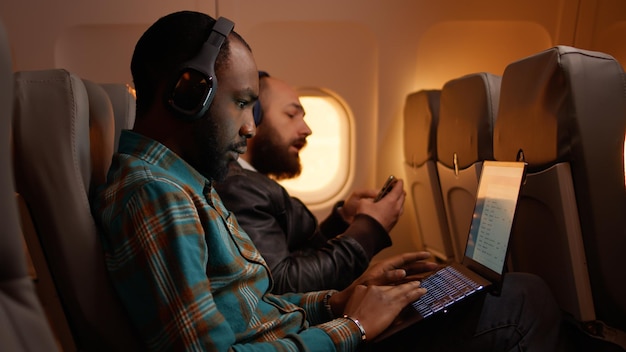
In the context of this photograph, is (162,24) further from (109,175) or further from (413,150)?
(413,150)

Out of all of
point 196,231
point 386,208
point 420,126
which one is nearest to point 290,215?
point 386,208

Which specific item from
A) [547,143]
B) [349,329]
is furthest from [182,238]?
[547,143]

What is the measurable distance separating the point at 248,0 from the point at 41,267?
192cm

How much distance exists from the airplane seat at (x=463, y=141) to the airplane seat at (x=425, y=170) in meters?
0.09

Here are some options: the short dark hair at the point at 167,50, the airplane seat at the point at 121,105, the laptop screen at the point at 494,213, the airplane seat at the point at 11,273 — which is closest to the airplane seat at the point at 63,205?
the short dark hair at the point at 167,50

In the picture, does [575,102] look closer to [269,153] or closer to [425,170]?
[269,153]

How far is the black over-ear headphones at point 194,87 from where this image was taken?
0.90 metres

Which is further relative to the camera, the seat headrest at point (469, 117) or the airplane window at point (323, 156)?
the airplane window at point (323, 156)

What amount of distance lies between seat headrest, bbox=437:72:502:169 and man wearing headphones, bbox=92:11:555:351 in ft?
2.04

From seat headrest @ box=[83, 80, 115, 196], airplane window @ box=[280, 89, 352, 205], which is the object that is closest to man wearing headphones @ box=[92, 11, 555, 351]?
seat headrest @ box=[83, 80, 115, 196]

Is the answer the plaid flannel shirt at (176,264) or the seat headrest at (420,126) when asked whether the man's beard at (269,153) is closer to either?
the seat headrest at (420,126)

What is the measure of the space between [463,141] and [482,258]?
0.68m

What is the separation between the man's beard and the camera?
6.25ft

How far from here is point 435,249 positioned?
2484 millimetres
